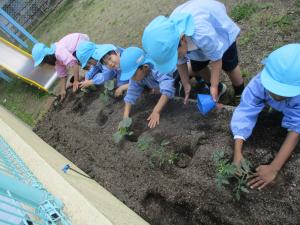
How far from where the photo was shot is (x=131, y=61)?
126 inches

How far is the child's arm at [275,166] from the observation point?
7.61ft

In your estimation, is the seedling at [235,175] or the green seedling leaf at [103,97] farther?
the green seedling leaf at [103,97]

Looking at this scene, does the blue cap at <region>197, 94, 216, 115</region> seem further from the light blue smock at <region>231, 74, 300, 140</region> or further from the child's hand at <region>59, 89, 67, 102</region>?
the child's hand at <region>59, 89, 67, 102</region>

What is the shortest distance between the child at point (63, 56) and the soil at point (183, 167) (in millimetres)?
1053

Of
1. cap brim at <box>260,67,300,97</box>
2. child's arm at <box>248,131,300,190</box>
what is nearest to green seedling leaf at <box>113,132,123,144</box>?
child's arm at <box>248,131,300,190</box>

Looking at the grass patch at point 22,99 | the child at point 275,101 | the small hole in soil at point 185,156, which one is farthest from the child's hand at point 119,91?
the child at point 275,101

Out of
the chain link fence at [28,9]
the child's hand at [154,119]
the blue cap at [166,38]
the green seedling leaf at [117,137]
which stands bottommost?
the child's hand at [154,119]

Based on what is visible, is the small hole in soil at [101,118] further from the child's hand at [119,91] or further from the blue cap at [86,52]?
the blue cap at [86,52]

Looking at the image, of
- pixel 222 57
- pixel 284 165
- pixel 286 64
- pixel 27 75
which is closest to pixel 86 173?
pixel 222 57

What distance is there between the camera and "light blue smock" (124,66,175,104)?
3.37 metres

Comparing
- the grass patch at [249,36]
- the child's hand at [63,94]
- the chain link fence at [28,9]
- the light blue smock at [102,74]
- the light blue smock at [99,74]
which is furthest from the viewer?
the chain link fence at [28,9]

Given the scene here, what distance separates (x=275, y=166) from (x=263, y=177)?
108 millimetres

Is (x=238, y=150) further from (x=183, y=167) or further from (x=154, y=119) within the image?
(x=154, y=119)

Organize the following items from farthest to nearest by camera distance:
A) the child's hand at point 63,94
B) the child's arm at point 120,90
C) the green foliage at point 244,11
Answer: the child's hand at point 63,94, the child's arm at point 120,90, the green foliage at point 244,11
